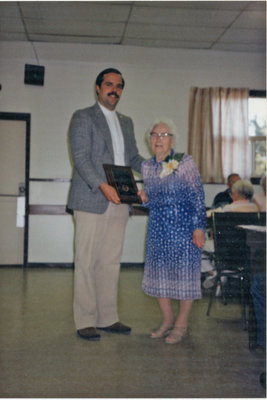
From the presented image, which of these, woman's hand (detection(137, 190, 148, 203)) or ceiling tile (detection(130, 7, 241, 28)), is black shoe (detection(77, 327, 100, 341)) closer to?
woman's hand (detection(137, 190, 148, 203))

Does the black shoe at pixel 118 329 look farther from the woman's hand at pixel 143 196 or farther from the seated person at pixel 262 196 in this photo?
the seated person at pixel 262 196

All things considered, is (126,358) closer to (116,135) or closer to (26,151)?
(116,135)

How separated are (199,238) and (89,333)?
87 cm

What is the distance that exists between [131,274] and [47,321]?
2517mm

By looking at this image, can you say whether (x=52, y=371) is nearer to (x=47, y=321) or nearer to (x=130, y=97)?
(x=47, y=321)

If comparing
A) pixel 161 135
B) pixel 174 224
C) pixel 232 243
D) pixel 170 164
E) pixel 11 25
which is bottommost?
pixel 232 243

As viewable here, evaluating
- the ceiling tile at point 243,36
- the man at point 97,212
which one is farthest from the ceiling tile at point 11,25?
the man at point 97,212

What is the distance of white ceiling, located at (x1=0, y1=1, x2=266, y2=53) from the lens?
4789mm

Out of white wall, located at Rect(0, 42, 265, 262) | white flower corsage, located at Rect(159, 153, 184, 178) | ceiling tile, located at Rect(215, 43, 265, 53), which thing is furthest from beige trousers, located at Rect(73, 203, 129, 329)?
ceiling tile, located at Rect(215, 43, 265, 53)

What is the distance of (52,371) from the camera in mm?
2178

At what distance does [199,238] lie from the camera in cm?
265

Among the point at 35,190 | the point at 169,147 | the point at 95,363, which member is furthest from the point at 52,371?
the point at 35,190

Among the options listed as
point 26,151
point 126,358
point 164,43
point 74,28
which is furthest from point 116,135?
point 26,151

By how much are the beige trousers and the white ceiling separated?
2688 millimetres
